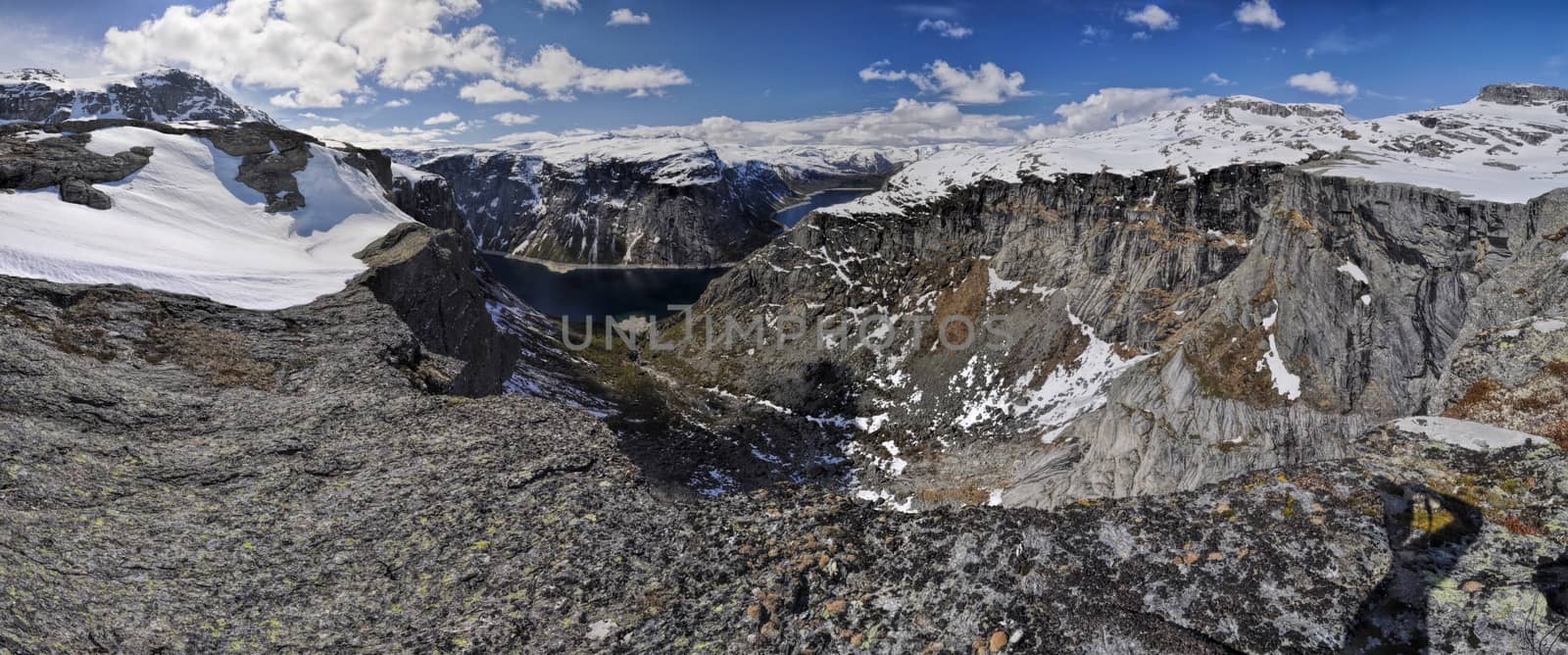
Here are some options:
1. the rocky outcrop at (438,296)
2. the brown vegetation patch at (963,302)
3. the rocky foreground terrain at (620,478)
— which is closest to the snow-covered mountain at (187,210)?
the rocky foreground terrain at (620,478)

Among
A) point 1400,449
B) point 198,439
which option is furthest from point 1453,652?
point 198,439

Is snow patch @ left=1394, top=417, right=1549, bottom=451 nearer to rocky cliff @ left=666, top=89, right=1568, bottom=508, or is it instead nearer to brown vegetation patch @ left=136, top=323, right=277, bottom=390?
rocky cliff @ left=666, top=89, right=1568, bottom=508

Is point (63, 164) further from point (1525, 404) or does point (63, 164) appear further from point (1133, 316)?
point (1133, 316)

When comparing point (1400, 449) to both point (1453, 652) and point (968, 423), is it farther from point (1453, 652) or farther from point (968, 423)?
point (968, 423)

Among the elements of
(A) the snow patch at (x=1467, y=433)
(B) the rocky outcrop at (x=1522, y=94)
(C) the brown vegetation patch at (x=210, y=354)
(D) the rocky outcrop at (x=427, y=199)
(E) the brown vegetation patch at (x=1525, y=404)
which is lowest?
(C) the brown vegetation patch at (x=210, y=354)

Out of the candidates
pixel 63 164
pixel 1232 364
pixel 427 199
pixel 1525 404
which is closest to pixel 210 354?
pixel 63 164

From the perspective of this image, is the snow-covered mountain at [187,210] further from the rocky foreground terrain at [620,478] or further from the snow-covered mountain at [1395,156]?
the snow-covered mountain at [1395,156]
